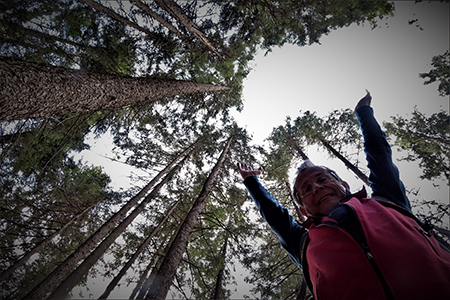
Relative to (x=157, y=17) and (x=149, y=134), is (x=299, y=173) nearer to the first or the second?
(x=157, y=17)

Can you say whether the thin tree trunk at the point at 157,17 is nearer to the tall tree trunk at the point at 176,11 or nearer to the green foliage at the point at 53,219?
the tall tree trunk at the point at 176,11

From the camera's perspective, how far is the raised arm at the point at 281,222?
91.5 inches

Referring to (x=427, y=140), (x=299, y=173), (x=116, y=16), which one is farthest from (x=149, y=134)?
(x=427, y=140)

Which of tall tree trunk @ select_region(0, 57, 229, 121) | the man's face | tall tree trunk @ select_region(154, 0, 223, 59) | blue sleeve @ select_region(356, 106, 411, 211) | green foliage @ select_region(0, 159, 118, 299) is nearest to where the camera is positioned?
blue sleeve @ select_region(356, 106, 411, 211)

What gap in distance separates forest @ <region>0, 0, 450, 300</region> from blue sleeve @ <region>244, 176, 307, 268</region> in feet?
9.75

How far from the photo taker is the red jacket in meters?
1.03

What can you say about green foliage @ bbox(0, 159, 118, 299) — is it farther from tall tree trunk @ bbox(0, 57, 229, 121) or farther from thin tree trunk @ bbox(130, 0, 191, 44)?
thin tree trunk @ bbox(130, 0, 191, 44)

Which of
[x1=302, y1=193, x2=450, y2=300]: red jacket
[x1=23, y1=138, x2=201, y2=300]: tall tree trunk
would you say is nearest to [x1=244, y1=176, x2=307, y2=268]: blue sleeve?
[x1=302, y1=193, x2=450, y2=300]: red jacket

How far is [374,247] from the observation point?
Result: 1245 millimetres

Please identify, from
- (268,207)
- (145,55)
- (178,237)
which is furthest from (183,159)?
(268,207)


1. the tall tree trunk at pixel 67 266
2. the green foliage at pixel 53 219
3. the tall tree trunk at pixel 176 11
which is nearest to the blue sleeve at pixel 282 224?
the tall tree trunk at pixel 176 11

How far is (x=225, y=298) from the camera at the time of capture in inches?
414

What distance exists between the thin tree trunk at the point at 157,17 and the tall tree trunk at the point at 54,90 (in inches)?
113

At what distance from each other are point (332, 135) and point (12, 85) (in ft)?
47.5
